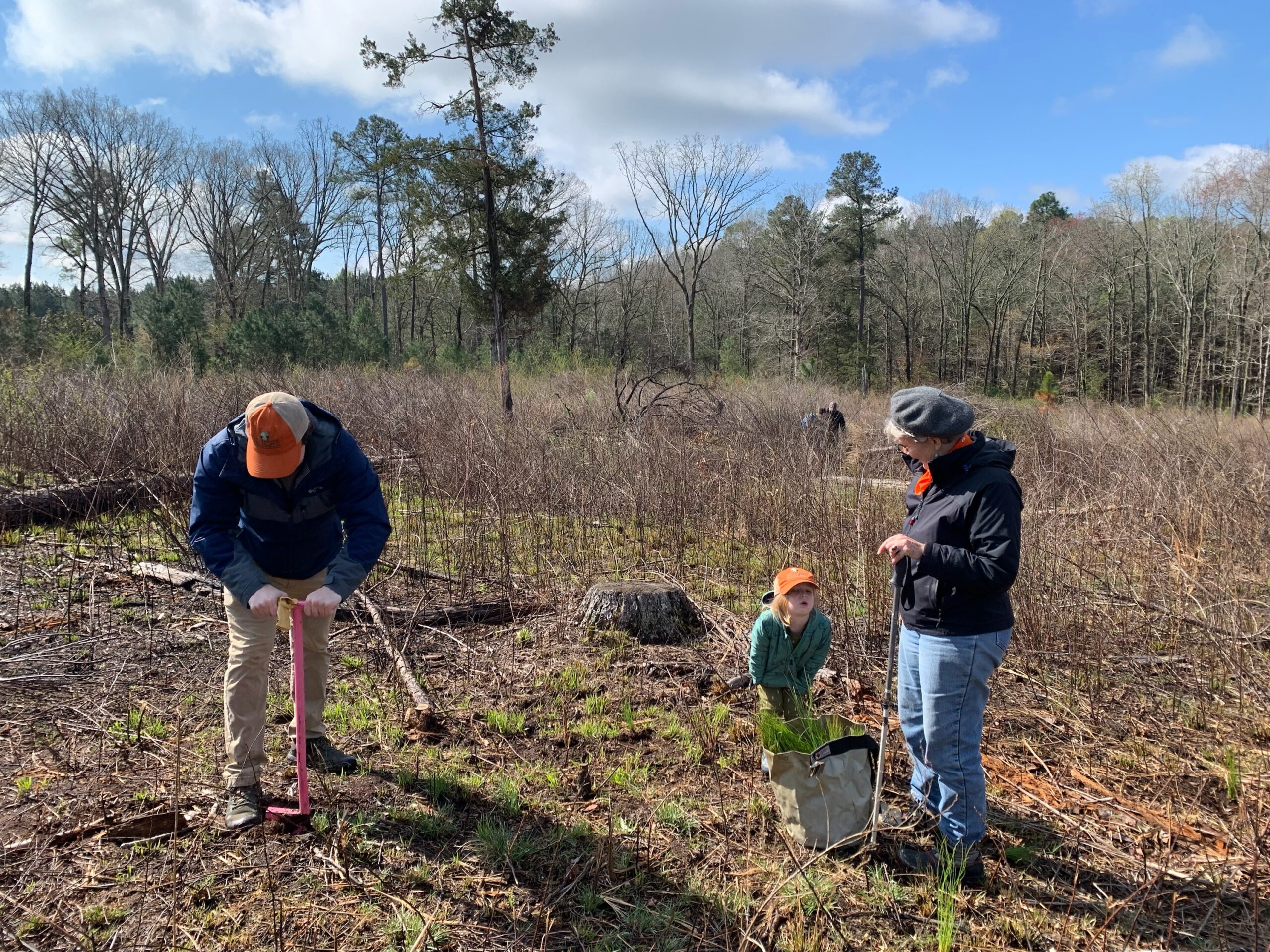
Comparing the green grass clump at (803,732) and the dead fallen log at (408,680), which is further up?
the green grass clump at (803,732)

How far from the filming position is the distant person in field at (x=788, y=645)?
2.84 metres

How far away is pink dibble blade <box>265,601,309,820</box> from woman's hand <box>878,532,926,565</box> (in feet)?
6.23

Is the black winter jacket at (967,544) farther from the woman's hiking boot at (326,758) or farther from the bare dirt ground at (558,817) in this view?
the woman's hiking boot at (326,758)

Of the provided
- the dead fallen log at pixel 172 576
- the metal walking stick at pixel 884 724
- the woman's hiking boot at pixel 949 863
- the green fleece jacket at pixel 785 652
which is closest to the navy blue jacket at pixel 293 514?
the green fleece jacket at pixel 785 652

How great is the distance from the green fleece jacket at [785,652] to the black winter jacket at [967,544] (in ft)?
2.10

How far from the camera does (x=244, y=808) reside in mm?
2477

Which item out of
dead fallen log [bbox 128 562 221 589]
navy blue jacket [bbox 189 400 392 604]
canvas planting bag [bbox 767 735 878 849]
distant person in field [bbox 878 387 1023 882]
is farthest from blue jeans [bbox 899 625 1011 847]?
Result: dead fallen log [bbox 128 562 221 589]

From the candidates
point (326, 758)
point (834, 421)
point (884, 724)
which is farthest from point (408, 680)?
point (834, 421)

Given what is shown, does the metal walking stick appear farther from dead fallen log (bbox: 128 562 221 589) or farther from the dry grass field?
dead fallen log (bbox: 128 562 221 589)

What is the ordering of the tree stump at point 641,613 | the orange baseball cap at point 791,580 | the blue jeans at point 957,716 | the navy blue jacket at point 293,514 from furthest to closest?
the tree stump at point 641,613, the orange baseball cap at point 791,580, the navy blue jacket at point 293,514, the blue jeans at point 957,716

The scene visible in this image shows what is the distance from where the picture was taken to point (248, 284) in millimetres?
36656

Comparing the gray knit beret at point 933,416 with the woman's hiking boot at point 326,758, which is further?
the woman's hiking boot at point 326,758

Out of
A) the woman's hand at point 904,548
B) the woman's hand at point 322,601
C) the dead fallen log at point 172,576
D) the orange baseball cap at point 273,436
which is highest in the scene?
the orange baseball cap at point 273,436

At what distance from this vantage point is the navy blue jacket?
243cm
